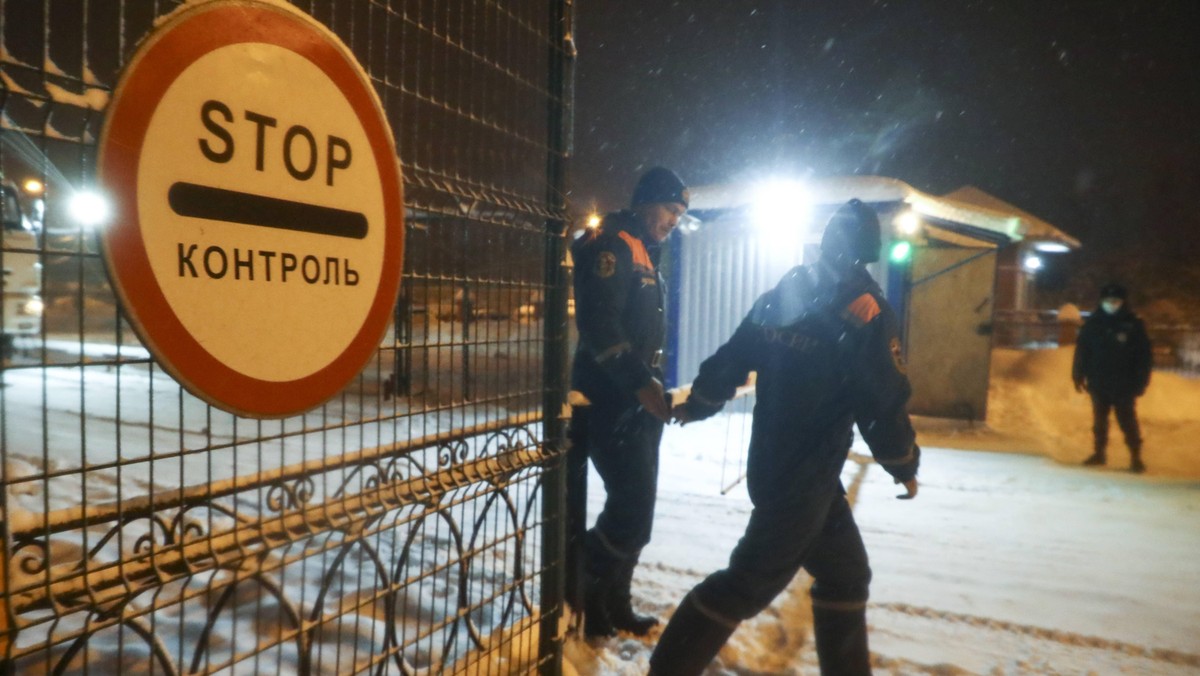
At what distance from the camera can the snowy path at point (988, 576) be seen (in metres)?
3.50

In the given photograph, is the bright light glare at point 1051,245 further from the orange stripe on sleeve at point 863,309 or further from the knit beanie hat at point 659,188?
the orange stripe on sleeve at point 863,309

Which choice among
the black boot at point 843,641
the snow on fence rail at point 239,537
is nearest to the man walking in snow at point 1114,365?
the black boot at point 843,641

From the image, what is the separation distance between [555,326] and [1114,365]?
25.5 feet

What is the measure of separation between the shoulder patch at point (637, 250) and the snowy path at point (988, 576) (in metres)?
1.78

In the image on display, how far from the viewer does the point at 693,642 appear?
9.01 feet

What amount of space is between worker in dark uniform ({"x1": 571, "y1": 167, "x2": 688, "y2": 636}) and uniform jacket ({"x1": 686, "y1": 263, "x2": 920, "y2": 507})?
1.96 ft

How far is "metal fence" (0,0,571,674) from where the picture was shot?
1.40m

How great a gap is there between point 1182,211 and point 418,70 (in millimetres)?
37717

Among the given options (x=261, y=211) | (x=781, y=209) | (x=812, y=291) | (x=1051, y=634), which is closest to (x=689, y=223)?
(x=781, y=209)

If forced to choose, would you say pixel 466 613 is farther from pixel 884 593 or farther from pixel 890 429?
pixel 884 593

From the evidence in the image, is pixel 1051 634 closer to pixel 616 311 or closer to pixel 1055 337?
pixel 616 311

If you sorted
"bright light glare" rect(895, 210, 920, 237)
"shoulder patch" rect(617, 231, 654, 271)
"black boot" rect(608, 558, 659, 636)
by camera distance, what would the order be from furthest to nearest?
"bright light glare" rect(895, 210, 920, 237)
"black boot" rect(608, 558, 659, 636)
"shoulder patch" rect(617, 231, 654, 271)

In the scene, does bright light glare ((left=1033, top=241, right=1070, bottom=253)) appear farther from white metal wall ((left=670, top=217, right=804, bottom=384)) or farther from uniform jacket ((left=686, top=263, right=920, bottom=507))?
uniform jacket ((left=686, top=263, right=920, bottom=507))

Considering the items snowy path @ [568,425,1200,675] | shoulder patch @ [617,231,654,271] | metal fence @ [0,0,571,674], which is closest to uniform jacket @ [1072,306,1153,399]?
snowy path @ [568,425,1200,675]
